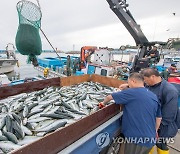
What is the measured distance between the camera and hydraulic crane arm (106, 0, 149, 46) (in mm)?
6126

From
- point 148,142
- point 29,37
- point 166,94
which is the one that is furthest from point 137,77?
point 29,37

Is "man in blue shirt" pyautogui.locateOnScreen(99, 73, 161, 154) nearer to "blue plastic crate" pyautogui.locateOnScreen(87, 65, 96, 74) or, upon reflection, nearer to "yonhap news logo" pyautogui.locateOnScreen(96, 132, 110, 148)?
"yonhap news logo" pyautogui.locateOnScreen(96, 132, 110, 148)

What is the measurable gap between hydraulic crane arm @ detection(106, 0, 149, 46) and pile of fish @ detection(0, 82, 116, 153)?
3634mm

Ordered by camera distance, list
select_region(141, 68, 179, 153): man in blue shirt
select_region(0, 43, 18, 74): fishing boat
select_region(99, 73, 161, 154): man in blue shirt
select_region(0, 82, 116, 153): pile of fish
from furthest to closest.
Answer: select_region(0, 43, 18, 74): fishing boat < select_region(141, 68, 179, 153): man in blue shirt < select_region(99, 73, 161, 154): man in blue shirt < select_region(0, 82, 116, 153): pile of fish

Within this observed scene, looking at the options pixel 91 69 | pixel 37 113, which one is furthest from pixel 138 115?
pixel 91 69

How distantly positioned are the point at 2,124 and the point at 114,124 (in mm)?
1695

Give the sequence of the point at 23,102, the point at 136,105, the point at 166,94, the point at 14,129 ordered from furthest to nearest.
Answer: the point at 23,102
the point at 166,94
the point at 136,105
the point at 14,129

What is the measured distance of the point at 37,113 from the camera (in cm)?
281

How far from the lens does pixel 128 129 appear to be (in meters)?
2.50

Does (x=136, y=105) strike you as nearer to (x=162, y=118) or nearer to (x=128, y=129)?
(x=128, y=129)

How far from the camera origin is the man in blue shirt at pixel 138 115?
235 cm

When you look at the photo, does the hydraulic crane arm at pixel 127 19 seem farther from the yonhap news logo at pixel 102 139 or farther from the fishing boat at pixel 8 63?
the fishing boat at pixel 8 63

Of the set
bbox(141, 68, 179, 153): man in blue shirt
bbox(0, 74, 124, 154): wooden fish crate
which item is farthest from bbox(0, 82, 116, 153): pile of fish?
bbox(141, 68, 179, 153): man in blue shirt

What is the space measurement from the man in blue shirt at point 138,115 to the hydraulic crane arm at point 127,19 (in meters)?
4.49
